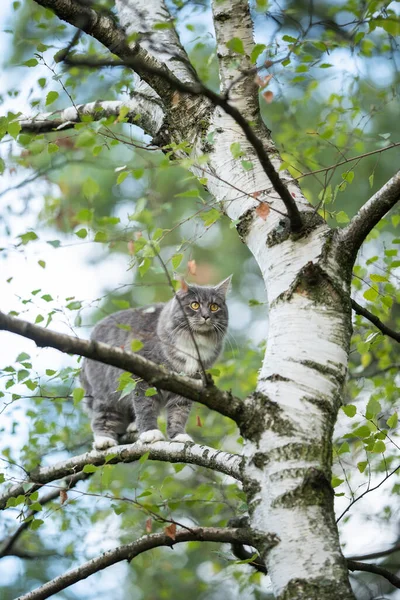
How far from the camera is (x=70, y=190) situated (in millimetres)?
7887

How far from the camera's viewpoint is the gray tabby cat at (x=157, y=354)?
546cm

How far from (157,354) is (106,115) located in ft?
7.02

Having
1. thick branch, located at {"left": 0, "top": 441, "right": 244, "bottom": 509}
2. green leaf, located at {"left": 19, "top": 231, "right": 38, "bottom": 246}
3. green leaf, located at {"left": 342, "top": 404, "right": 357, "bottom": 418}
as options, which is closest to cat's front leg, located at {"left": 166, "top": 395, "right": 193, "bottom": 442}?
thick branch, located at {"left": 0, "top": 441, "right": 244, "bottom": 509}

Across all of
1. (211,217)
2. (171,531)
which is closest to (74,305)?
(211,217)

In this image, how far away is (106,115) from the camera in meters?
4.26

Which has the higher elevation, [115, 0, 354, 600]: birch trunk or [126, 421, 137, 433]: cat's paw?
[126, 421, 137, 433]: cat's paw

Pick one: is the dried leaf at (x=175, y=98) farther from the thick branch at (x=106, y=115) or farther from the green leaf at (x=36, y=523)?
the green leaf at (x=36, y=523)

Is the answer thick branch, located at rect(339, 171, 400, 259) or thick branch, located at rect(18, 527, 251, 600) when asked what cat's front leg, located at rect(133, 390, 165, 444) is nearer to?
thick branch, located at rect(18, 527, 251, 600)

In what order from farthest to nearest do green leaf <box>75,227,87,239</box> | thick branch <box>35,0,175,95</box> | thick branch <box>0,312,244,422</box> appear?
thick branch <box>35,0,175,95</box> → green leaf <box>75,227,87,239</box> → thick branch <box>0,312,244,422</box>

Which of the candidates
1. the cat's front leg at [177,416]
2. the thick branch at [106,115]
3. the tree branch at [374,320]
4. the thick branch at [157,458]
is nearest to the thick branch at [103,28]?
the thick branch at [106,115]

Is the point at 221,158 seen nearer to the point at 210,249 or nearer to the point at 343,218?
the point at 343,218

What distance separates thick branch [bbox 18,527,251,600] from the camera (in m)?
2.97

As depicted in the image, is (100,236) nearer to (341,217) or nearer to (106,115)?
(341,217)

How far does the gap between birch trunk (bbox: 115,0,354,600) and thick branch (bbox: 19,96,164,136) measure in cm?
52
